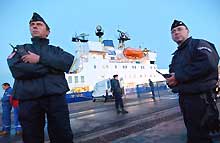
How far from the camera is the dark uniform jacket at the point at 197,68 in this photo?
2.87 meters

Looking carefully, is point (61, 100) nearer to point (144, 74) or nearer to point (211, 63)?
point (211, 63)

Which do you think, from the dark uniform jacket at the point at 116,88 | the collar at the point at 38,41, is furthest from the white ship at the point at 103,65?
the collar at the point at 38,41

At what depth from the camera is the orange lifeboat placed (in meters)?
37.4

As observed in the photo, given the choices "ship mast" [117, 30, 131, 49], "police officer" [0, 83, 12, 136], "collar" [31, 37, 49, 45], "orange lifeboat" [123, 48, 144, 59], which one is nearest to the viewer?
"collar" [31, 37, 49, 45]

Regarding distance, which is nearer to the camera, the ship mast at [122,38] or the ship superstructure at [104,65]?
the ship superstructure at [104,65]

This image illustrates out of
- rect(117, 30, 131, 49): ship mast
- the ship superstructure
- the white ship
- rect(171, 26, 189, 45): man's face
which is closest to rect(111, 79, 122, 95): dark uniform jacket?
rect(171, 26, 189, 45): man's face

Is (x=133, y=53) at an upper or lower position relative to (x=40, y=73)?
upper

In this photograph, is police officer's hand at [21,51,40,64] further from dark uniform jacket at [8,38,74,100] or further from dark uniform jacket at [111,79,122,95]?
dark uniform jacket at [111,79,122,95]

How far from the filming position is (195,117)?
2.94 m

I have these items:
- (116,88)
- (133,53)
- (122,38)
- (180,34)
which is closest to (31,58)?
(180,34)

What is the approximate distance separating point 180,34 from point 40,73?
1.80 meters

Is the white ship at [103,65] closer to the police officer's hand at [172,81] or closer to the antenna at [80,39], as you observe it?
the antenna at [80,39]

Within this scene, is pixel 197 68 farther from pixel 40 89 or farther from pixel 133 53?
pixel 133 53

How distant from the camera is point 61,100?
3.01m
